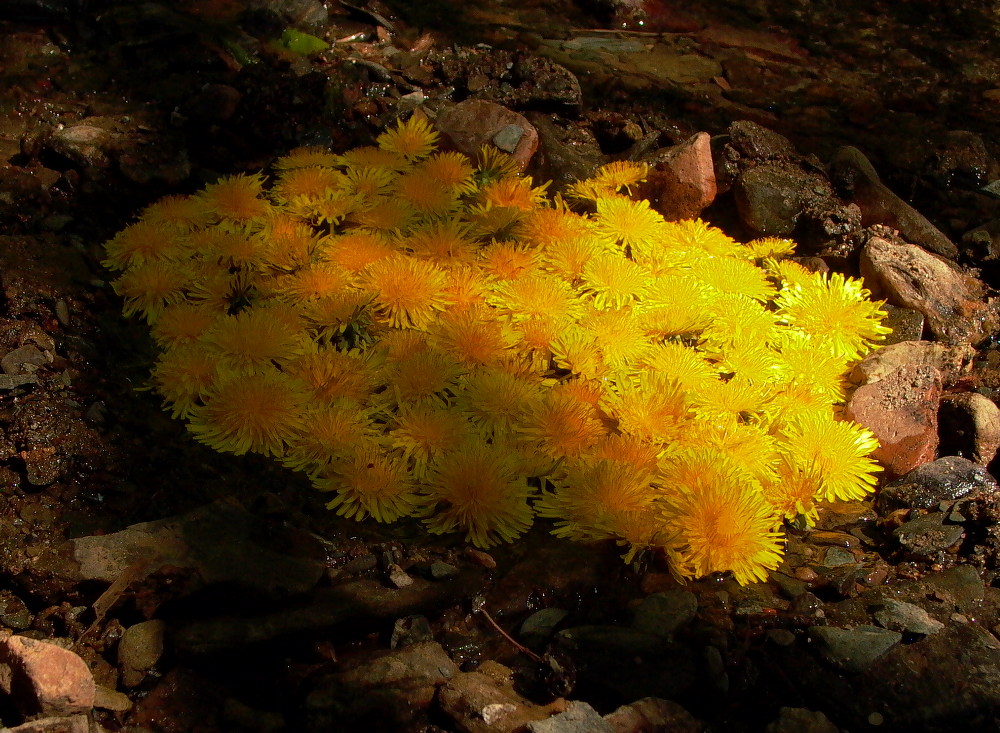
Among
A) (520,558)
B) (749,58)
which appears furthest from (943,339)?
(749,58)

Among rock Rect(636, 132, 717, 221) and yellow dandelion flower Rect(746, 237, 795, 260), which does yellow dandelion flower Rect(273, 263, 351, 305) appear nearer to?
rock Rect(636, 132, 717, 221)

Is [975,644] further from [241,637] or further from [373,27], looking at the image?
[373,27]

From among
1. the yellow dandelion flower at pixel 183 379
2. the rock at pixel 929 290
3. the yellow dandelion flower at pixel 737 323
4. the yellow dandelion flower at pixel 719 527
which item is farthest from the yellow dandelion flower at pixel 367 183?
the rock at pixel 929 290

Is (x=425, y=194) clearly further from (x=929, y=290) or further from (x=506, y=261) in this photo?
(x=929, y=290)

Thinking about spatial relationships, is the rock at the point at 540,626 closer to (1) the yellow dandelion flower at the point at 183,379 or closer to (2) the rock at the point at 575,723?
(2) the rock at the point at 575,723

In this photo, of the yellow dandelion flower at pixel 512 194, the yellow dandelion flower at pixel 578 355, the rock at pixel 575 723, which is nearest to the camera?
the rock at pixel 575 723

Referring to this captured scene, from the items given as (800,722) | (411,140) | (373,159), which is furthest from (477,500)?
(411,140)
